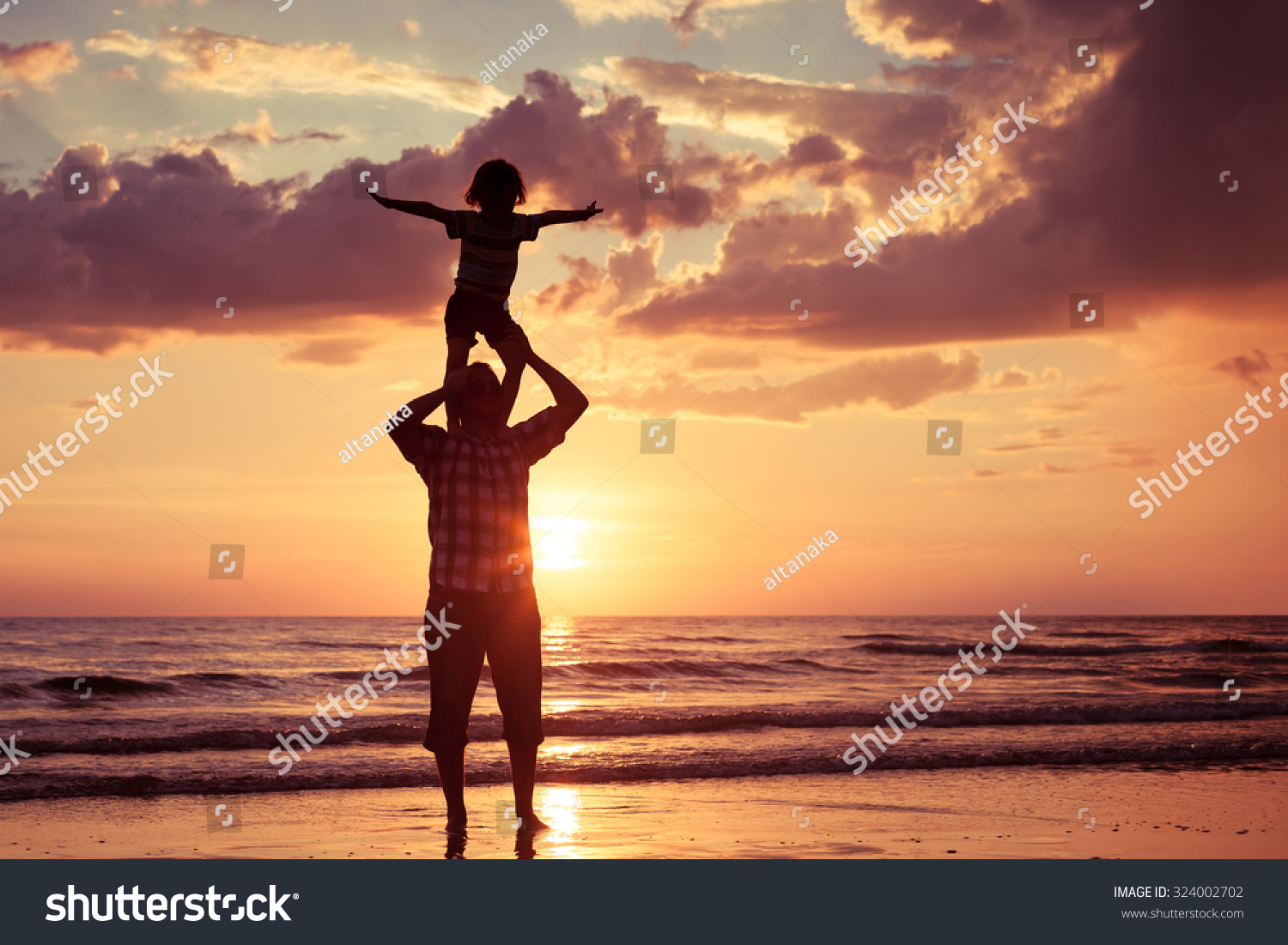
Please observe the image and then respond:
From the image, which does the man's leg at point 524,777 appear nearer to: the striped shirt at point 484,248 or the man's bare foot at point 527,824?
the man's bare foot at point 527,824

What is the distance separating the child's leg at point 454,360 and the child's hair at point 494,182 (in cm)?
68

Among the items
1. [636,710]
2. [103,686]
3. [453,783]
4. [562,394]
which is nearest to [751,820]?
[453,783]

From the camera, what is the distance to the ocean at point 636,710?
10195 mm

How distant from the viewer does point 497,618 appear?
4.48 metres

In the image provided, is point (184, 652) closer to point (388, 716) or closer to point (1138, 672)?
point (388, 716)

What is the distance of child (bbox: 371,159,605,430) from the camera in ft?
15.1

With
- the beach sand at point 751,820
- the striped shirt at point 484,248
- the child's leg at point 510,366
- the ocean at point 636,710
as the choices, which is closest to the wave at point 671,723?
the ocean at point 636,710

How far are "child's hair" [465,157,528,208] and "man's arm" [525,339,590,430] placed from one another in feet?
2.49

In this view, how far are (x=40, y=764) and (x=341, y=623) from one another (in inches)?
1653

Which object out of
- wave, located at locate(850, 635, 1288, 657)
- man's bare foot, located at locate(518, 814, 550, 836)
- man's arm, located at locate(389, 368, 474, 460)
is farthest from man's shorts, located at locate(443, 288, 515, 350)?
wave, located at locate(850, 635, 1288, 657)

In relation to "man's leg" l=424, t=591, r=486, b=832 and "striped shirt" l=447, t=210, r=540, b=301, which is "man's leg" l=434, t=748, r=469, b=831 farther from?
"striped shirt" l=447, t=210, r=540, b=301

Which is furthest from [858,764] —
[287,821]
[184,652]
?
[184,652]

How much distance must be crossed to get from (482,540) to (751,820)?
4117 mm

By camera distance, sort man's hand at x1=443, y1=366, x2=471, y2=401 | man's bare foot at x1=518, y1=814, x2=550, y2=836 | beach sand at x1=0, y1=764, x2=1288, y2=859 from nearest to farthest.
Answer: man's hand at x1=443, y1=366, x2=471, y2=401 < man's bare foot at x1=518, y1=814, x2=550, y2=836 < beach sand at x1=0, y1=764, x2=1288, y2=859
